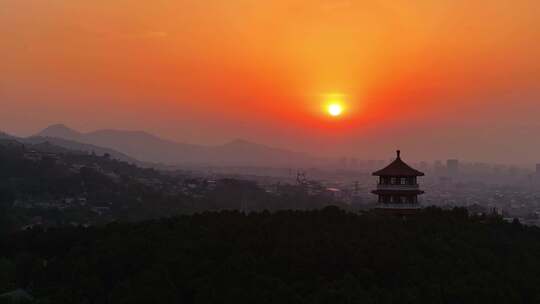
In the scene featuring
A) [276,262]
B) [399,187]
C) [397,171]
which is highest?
[397,171]

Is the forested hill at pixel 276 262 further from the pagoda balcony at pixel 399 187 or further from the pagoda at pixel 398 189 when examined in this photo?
the pagoda balcony at pixel 399 187

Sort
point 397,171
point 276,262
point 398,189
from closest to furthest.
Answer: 1. point 276,262
2. point 398,189
3. point 397,171

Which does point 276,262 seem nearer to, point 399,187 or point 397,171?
point 399,187

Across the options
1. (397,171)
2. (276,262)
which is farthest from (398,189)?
(276,262)

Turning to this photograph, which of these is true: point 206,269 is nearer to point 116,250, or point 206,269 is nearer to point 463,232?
point 116,250

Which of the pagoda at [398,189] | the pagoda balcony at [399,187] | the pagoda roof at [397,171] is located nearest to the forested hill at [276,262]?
the pagoda at [398,189]

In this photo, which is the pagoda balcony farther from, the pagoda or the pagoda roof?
the pagoda roof

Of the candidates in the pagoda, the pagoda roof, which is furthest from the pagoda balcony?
the pagoda roof

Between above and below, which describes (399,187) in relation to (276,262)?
above
